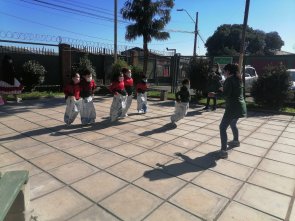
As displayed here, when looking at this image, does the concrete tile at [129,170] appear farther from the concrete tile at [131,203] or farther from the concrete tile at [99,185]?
the concrete tile at [131,203]

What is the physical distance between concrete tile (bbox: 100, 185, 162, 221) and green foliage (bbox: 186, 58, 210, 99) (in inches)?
332

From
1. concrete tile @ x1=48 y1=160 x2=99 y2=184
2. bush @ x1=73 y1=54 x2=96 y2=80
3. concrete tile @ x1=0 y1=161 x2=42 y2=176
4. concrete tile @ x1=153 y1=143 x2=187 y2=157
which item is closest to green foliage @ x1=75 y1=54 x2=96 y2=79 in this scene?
bush @ x1=73 y1=54 x2=96 y2=80

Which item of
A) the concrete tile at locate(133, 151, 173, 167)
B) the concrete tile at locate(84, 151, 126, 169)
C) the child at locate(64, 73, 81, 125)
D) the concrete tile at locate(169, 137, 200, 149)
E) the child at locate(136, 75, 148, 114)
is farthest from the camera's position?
the child at locate(136, 75, 148, 114)

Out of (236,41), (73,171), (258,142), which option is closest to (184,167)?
(73,171)

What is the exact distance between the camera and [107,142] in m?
5.49

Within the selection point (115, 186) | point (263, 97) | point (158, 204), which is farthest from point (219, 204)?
point (263, 97)

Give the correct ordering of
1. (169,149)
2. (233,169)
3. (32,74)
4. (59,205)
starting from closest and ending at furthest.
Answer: (59,205) < (233,169) < (169,149) < (32,74)

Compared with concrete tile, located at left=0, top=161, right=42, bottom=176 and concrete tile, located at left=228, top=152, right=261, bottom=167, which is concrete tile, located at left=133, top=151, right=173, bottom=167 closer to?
concrete tile, located at left=228, top=152, right=261, bottom=167

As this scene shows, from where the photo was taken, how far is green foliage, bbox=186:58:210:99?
36.8 ft

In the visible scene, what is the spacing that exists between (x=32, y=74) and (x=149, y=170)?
9.94 metres

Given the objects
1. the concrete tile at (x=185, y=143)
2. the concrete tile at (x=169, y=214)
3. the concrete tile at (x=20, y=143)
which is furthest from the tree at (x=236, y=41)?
the concrete tile at (x=169, y=214)

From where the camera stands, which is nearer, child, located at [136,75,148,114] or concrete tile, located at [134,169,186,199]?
concrete tile, located at [134,169,186,199]

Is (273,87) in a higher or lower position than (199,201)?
higher

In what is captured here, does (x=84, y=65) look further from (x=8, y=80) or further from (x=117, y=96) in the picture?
(x=117, y=96)
